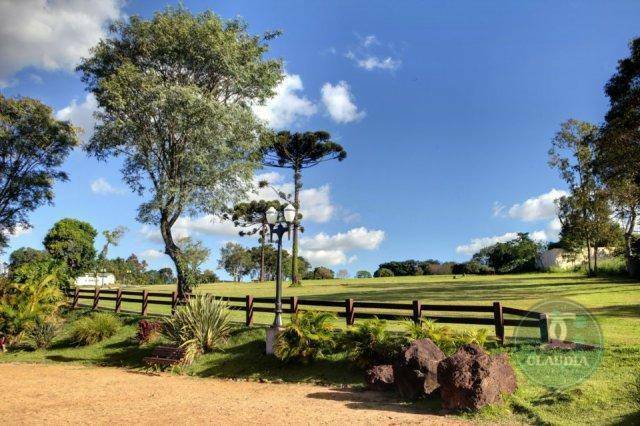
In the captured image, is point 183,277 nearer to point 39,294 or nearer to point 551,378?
point 39,294

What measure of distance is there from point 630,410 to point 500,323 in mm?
3821

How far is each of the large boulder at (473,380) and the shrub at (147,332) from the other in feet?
37.8

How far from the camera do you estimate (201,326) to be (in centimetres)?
1450

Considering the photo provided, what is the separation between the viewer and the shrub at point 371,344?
10867 mm

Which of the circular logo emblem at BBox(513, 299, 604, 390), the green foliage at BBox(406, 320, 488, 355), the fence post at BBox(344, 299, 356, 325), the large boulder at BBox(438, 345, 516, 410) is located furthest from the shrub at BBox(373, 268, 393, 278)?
the large boulder at BBox(438, 345, 516, 410)

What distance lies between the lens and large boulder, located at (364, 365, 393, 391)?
32.7 ft

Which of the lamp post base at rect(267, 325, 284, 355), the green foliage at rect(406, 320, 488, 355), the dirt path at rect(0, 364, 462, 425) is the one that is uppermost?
the green foliage at rect(406, 320, 488, 355)

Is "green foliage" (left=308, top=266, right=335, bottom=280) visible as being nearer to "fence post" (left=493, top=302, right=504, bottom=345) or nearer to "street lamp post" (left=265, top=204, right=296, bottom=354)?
"street lamp post" (left=265, top=204, right=296, bottom=354)

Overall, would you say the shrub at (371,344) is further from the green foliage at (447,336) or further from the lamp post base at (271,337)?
the lamp post base at (271,337)

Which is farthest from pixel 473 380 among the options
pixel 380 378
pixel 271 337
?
pixel 271 337

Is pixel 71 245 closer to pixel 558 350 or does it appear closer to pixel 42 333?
pixel 42 333

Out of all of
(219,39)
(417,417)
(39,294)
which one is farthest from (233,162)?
(417,417)

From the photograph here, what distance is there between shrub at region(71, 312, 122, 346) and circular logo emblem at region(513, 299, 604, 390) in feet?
48.1

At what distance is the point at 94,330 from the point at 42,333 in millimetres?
2689
